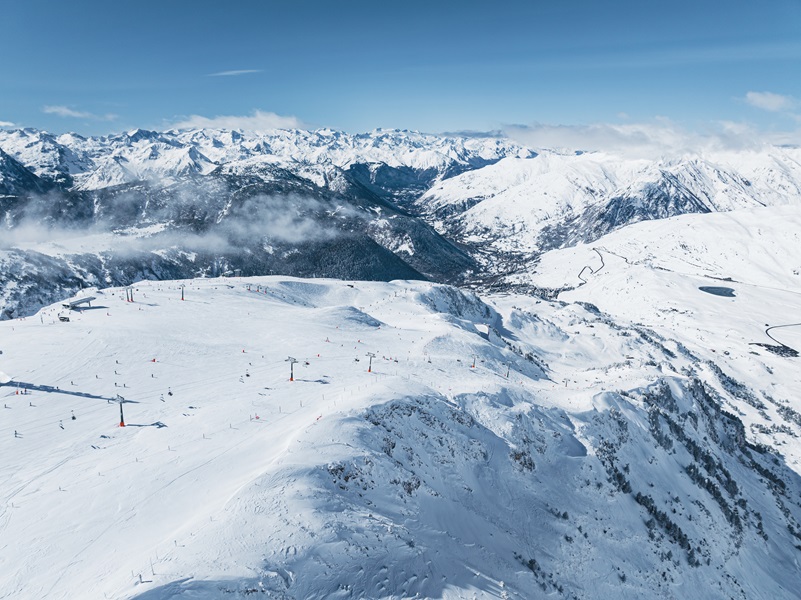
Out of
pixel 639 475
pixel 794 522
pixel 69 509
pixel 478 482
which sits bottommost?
pixel 794 522

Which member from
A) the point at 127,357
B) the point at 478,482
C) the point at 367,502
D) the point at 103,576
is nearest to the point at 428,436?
the point at 478,482

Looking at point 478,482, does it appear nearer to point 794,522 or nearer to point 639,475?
point 639,475

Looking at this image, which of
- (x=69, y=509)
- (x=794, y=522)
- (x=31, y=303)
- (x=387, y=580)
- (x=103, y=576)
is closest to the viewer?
(x=103, y=576)

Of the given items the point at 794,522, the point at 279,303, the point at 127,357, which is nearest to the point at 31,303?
the point at 279,303

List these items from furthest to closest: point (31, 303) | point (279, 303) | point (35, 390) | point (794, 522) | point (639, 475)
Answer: point (31, 303) → point (279, 303) → point (794, 522) → point (639, 475) → point (35, 390)

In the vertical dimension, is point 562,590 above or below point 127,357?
below

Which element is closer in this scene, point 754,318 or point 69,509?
point 69,509
